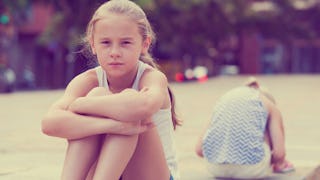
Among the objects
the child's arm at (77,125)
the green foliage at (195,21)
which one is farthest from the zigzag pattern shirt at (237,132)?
the green foliage at (195,21)

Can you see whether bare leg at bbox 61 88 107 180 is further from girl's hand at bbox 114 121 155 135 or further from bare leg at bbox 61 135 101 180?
girl's hand at bbox 114 121 155 135

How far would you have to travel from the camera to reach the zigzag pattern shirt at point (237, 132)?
4500 millimetres

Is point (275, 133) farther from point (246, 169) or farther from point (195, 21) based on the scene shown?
point (195, 21)

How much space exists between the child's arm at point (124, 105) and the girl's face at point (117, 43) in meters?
0.17

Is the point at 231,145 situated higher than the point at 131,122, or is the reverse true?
the point at 131,122

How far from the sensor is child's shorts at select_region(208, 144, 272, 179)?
14.9 feet

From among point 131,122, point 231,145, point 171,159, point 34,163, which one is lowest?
point 34,163

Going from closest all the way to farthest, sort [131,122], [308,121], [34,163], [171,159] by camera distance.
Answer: [131,122]
[171,159]
[34,163]
[308,121]

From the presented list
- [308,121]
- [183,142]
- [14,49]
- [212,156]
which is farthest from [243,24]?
[212,156]

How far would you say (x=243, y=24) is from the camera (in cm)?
3459

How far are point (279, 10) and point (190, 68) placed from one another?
5.81m

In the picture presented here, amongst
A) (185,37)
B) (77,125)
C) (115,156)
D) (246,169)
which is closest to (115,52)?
(77,125)

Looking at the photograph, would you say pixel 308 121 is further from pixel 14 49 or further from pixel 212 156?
pixel 14 49

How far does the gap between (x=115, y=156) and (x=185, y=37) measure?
28.8 metres
